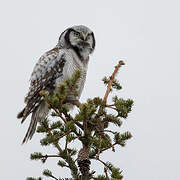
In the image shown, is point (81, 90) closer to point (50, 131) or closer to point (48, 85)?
point (48, 85)

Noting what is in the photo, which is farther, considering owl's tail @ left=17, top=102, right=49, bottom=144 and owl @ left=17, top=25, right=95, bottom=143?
owl @ left=17, top=25, right=95, bottom=143

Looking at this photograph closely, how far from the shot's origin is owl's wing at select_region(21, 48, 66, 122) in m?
5.25

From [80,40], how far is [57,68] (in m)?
0.75

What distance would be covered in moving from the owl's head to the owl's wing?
1.11 feet

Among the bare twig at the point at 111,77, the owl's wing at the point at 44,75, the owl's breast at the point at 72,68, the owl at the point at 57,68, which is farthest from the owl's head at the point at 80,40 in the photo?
the bare twig at the point at 111,77

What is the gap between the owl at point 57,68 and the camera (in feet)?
17.2

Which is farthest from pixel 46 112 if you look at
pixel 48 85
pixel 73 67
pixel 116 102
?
pixel 116 102

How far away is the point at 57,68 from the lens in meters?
5.41

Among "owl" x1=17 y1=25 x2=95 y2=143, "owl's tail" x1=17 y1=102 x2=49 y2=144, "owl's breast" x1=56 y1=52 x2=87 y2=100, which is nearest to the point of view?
"owl's tail" x1=17 y1=102 x2=49 y2=144

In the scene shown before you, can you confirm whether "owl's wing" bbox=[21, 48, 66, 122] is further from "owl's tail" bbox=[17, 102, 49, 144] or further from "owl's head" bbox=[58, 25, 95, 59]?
"owl's head" bbox=[58, 25, 95, 59]

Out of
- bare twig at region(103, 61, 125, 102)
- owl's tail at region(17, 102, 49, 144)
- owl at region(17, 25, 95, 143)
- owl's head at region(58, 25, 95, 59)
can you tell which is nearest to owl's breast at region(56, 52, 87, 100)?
owl at region(17, 25, 95, 143)

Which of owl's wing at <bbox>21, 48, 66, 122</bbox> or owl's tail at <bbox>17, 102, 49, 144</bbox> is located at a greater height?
owl's wing at <bbox>21, 48, 66, 122</bbox>

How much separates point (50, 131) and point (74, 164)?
0.39 m

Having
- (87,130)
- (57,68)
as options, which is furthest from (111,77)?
(57,68)
